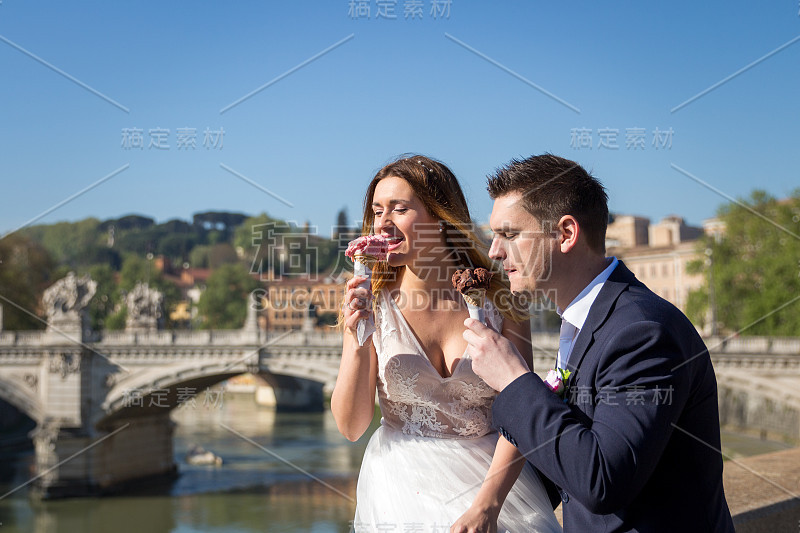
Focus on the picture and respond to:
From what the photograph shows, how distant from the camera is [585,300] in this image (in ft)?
3.73

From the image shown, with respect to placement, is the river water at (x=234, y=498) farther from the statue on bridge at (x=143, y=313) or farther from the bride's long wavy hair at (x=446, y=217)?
the bride's long wavy hair at (x=446, y=217)

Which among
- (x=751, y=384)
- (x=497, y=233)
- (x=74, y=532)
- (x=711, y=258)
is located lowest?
(x=74, y=532)

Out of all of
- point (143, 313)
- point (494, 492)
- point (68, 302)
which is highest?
point (68, 302)

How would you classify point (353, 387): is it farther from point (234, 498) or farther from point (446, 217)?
point (234, 498)

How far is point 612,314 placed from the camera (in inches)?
42.4

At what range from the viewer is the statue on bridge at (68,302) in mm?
16266

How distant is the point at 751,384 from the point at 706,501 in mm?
13530

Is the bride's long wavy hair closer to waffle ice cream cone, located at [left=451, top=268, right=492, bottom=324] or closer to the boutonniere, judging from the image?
waffle ice cream cone, located at [left=451, top=268, right=492, bottom=324]

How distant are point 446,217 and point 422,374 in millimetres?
305

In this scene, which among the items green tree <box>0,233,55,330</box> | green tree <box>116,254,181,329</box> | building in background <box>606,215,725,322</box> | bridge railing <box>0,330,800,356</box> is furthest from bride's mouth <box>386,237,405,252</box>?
green tree <box>116,254,181,329</box>

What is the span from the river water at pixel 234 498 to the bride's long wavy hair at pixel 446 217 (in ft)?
29.0

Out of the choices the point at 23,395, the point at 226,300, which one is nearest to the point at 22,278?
the point at 23,395

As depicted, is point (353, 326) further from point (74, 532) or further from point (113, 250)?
point (113, 250)

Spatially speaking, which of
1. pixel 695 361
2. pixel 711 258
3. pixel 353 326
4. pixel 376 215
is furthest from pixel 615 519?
pixel 711 258
